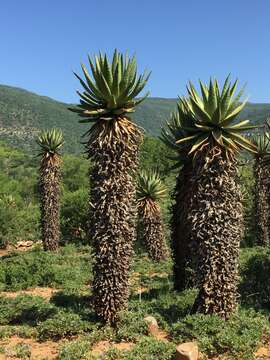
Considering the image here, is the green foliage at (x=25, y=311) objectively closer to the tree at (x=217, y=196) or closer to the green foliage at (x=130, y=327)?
the green foliage at (x=130, y=327)

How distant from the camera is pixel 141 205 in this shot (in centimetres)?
2406

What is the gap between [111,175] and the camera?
12117 millimetres

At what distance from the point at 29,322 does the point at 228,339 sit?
6.03 meters

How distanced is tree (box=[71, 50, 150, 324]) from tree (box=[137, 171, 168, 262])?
11.5 m

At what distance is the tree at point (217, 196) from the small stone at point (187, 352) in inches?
76.9

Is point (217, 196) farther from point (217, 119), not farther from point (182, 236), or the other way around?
point (182, 236)

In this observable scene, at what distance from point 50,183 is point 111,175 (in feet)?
48.6

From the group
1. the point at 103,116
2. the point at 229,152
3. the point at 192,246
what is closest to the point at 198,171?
the point at 229,152

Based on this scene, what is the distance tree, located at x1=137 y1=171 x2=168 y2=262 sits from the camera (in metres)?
23.8

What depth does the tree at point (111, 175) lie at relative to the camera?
1191 cm

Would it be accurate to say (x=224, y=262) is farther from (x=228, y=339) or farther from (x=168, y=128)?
(x=168, y=128)

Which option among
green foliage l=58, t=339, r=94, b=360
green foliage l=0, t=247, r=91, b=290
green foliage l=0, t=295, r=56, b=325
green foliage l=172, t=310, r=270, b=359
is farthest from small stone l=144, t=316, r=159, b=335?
green foliage l=0, t=247, r=91, b=290

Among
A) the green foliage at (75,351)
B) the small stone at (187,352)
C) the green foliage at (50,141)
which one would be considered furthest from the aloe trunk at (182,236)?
the green foliage at (50,141)

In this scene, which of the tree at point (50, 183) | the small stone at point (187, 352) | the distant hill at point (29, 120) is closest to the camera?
the small stone at point (187, 352)
